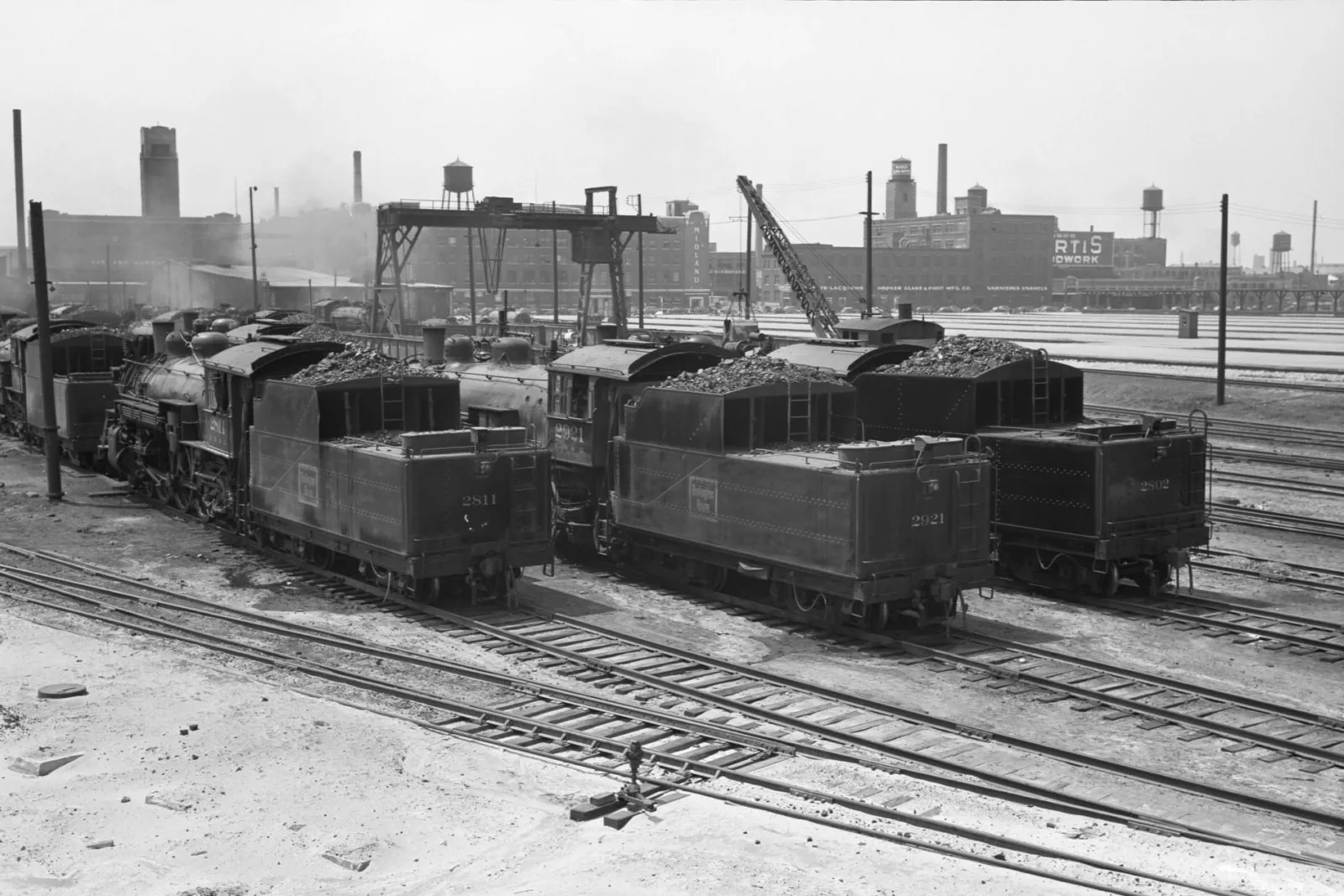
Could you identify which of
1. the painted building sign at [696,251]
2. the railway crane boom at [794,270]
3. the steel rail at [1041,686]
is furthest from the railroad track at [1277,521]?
the painted building sign at [696,251]

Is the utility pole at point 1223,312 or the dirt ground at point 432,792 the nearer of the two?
the dirt ground at point 432,792

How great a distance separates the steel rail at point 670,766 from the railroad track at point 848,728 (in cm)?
37

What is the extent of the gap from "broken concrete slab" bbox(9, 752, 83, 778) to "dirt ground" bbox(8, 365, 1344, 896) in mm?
87

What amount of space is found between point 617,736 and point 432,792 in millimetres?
2007

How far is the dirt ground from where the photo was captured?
30.0 feet

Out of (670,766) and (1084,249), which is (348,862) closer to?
(670,766)

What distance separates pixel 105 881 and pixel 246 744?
2.76 metres

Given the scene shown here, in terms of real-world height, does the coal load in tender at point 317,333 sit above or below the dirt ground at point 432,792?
above

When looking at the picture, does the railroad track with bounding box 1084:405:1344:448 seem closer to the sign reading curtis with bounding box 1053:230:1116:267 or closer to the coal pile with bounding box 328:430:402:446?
the coal pile with bounding box 328:430:402:446

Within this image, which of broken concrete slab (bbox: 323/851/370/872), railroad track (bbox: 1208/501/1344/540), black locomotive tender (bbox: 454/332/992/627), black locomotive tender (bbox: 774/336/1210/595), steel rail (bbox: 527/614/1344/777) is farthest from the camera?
railroad track (bbox: 1208/501/1344/540)

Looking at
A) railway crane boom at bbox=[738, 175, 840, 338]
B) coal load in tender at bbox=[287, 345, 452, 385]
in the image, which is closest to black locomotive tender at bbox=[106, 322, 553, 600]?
coal load in tender at bbox=[287, 345, 452, 385]

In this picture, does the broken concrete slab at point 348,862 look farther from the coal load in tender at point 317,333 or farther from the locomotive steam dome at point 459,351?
the locomotive steam dome at point 459,351

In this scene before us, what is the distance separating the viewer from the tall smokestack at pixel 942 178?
468ft

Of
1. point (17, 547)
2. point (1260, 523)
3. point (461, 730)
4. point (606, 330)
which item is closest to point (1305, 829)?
point (461, 730)
